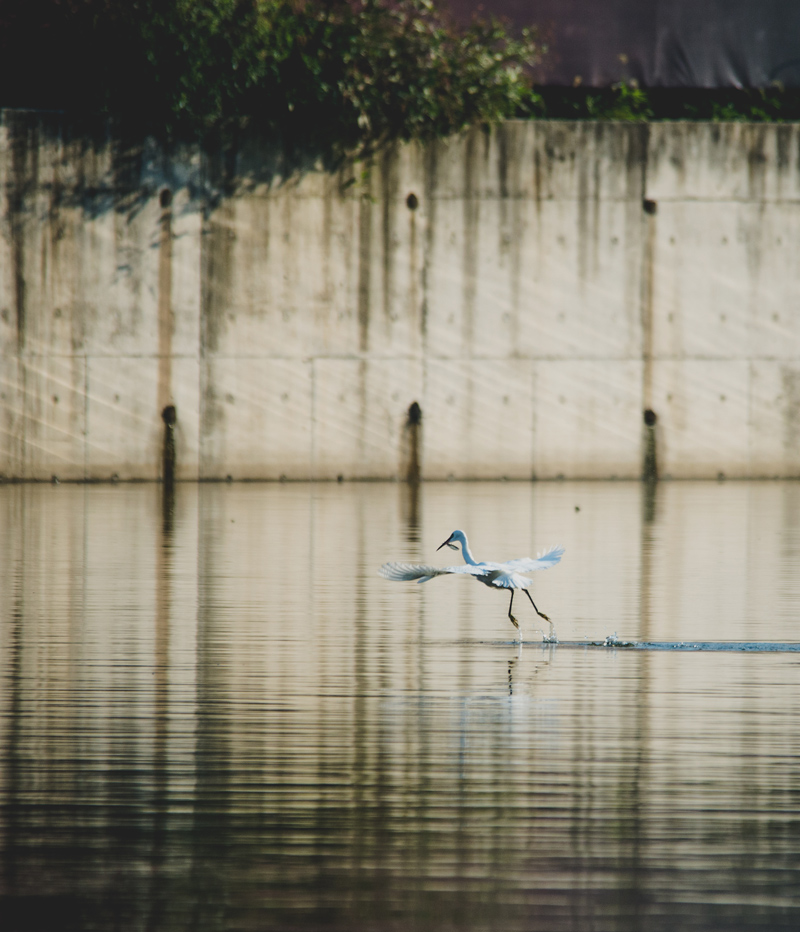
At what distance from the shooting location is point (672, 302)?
21047 millimetres

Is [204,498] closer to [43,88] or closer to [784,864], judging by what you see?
[43,88]

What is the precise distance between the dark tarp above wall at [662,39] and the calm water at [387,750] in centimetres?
1051

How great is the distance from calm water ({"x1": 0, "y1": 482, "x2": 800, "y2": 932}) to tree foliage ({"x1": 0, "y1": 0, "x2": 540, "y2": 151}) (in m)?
9.22

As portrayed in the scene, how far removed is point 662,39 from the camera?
828 inches

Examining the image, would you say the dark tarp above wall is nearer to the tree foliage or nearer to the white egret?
the tree foliage

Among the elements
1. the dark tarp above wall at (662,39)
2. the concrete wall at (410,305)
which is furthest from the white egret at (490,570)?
the dark tarp above wall at (662,39)

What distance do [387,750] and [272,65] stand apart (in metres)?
15.4

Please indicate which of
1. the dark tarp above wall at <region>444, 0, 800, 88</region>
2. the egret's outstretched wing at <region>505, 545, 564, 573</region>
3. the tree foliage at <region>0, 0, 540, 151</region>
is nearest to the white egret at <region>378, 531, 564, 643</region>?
the egret's outstretched wing at <region>505, 545, 564, 573</region>

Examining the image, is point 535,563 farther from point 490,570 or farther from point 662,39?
point 662,39

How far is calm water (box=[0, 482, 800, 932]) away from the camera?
3998 mm

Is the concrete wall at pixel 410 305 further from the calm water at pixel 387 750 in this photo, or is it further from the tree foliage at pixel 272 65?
the calm water at pixel 387 750

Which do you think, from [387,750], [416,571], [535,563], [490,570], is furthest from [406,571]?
[387,750]

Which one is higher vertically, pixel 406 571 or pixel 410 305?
pixel 410 305

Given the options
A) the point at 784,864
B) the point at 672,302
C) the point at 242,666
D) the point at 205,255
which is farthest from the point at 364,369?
the point at 784,864
